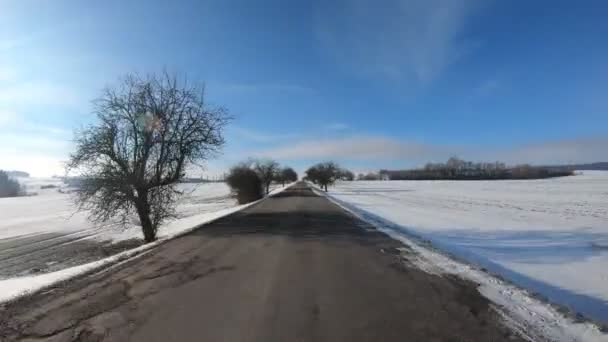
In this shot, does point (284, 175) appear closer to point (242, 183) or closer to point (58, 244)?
point (242, 183)

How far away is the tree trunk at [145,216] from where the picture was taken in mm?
14859

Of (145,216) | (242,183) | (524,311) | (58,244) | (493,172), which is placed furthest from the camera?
(493,172)

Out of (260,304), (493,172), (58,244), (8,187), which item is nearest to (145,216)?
(58,244)

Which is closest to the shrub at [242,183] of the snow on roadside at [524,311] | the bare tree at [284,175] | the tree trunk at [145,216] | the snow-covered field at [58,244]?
the snow-covered field at [58,244]

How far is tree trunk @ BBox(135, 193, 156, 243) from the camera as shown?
48.8 feet

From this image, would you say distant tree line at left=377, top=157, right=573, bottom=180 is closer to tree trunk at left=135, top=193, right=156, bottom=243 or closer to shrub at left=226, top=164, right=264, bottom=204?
shrub at left=226, top=164, right=264, bottom=204

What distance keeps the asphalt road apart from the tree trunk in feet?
25.0

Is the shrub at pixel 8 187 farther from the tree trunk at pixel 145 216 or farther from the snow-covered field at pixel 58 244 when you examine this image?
the tree trunk at pixel 145 216

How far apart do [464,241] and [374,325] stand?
7969mm

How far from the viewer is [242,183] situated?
1529 inches

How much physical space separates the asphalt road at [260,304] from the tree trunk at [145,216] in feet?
25.0

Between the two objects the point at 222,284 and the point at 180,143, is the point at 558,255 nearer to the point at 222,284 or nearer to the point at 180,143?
the point at 222,284

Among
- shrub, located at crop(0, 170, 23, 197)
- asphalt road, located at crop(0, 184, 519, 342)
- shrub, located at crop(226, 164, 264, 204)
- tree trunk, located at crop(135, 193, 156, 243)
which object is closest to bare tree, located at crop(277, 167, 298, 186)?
shrub, located at crop(226, 164, 264, 204)

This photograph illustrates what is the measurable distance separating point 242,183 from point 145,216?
23882 mm
